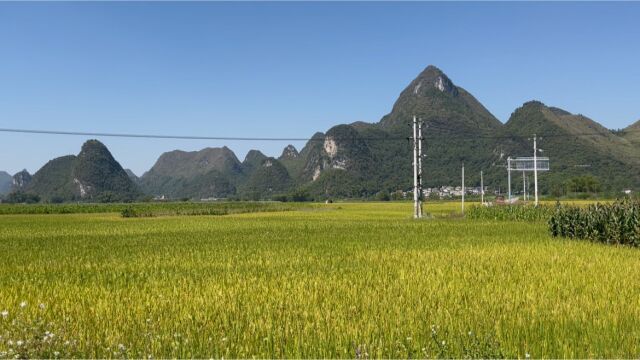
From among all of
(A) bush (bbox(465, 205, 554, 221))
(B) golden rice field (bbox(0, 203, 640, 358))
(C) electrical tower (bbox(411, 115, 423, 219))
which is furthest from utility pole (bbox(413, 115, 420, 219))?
(B) golden rice field (bbox(0, 203, 640, 358))

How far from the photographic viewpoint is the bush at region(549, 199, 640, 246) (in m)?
21.6

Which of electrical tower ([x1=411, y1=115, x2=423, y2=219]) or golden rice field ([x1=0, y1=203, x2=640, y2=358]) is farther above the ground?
electrical tower ([x1=411, y1=115, x2=423, y2=219])

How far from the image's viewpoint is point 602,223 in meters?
23.8

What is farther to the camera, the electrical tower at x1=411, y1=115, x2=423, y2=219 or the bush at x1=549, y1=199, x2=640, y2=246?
the electrical tower at x1=411, y1=115, x2=423, y2=219

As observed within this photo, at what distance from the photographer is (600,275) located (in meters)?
11.6

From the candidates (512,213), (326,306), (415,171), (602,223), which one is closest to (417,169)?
(415,171)

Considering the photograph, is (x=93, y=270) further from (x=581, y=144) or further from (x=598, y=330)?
(x=581, y=144)

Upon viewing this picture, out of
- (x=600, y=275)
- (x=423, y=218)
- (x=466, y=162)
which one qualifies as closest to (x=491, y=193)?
(x=466, y=162)

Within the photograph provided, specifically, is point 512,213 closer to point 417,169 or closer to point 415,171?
point 417,169

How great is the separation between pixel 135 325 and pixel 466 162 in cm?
18220

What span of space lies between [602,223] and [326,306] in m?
20.4

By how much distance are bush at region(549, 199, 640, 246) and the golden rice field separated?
673 centimetres

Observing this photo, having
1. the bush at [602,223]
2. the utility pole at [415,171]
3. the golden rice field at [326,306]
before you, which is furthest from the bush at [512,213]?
the golden rice field at [326,306]

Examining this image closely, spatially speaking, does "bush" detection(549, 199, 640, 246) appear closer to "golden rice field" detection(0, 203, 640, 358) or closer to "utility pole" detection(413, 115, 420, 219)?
"golden rice field" detection(0, 203, 640, 358)
